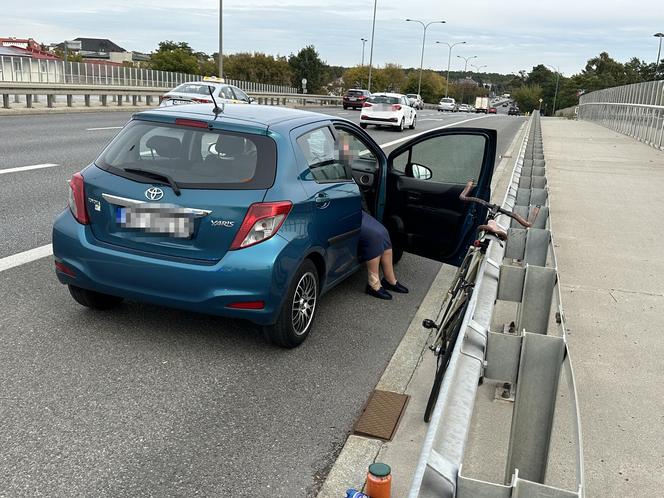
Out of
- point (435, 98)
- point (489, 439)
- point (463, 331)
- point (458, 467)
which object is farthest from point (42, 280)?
point (435, 98)

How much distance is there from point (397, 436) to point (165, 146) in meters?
2.41

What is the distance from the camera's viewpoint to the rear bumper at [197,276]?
401 cm

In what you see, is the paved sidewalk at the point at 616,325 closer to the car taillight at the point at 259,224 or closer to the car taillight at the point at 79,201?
the car taillight at the point at 259,224

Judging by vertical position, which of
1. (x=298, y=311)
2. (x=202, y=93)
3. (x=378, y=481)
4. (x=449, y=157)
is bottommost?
(x=449, y=157)

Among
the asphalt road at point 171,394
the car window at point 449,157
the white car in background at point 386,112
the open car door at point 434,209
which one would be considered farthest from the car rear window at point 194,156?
the white car in background at point 386,112

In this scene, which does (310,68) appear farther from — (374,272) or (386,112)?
(374,272)

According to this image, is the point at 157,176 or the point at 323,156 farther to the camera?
the point at 323,156

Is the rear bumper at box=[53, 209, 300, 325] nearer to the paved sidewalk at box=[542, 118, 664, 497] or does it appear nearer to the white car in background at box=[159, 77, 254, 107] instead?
the paved sidewalk at box=[542, 118, 664, 497]

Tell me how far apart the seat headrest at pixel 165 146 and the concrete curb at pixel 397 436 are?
1.98 m

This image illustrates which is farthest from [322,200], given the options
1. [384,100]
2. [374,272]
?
[384,100]

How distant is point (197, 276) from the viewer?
A: 402cm

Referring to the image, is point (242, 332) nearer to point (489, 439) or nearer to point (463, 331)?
point (489, 439)

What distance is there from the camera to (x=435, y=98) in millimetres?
133500

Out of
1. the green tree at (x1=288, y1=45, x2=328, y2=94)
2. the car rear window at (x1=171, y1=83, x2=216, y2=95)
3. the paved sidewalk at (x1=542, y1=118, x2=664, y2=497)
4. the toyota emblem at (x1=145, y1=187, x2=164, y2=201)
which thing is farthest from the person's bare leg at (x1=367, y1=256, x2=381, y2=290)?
the green tree at (x1=288, y1=45, x2=328, y2=94)
